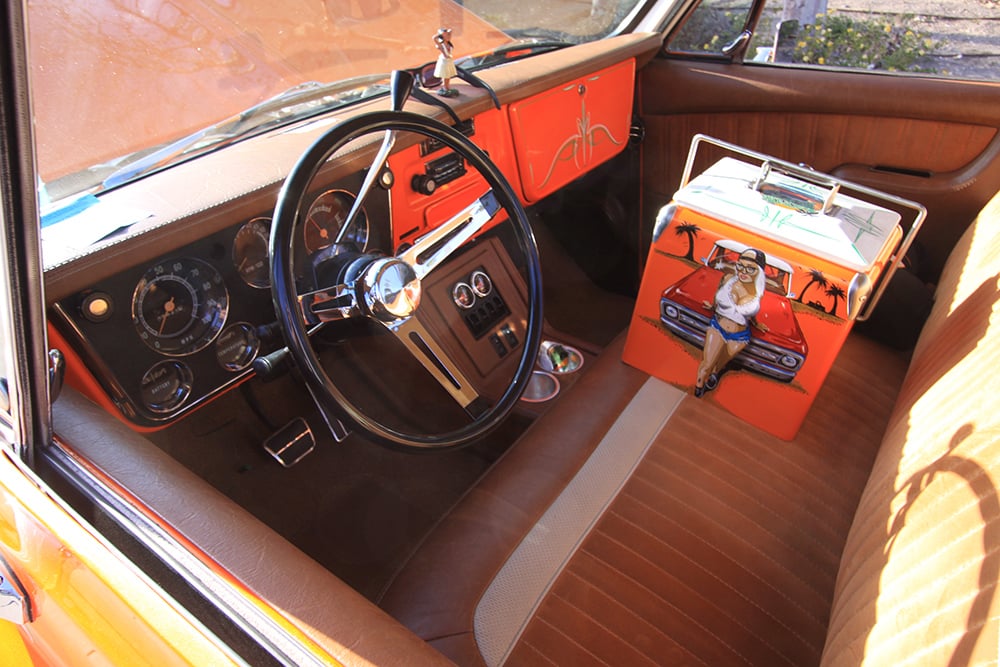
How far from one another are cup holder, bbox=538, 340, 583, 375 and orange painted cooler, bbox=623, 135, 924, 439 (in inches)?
12.7

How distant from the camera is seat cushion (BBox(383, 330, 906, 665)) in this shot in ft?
3.53

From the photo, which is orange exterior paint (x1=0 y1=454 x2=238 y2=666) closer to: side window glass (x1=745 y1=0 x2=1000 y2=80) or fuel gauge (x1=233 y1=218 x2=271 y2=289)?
fuel gauge (x1=233 y1=218 x2=271 y2=289)

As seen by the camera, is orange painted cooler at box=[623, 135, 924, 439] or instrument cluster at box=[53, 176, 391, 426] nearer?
instrument cluster at box=[53, 176, 391, 426]

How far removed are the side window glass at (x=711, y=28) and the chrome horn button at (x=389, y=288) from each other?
5.52 ft

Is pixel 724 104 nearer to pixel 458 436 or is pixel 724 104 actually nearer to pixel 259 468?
pixel 458 436

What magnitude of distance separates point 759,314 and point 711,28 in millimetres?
1383

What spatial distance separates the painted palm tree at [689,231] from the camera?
4.96 ft

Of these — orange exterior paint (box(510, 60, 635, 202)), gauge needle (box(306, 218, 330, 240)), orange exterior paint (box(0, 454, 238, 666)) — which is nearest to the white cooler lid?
orange exterior paint (box(510, 60, 635, 202))

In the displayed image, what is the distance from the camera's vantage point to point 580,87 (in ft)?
6.72

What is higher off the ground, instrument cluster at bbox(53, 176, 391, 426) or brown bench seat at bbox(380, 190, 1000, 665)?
instrument cluster at bbox(53, 176, 391, 426)

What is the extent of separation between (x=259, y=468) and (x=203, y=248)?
0.61 m

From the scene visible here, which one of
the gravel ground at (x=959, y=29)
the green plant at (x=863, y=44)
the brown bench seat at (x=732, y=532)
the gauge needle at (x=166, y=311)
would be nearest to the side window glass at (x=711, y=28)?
the green plant at (x=863, y=44)

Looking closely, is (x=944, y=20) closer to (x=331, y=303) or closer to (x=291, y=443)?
(x=331, y=303)

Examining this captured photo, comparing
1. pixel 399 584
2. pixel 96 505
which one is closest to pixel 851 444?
pixel 399 584
